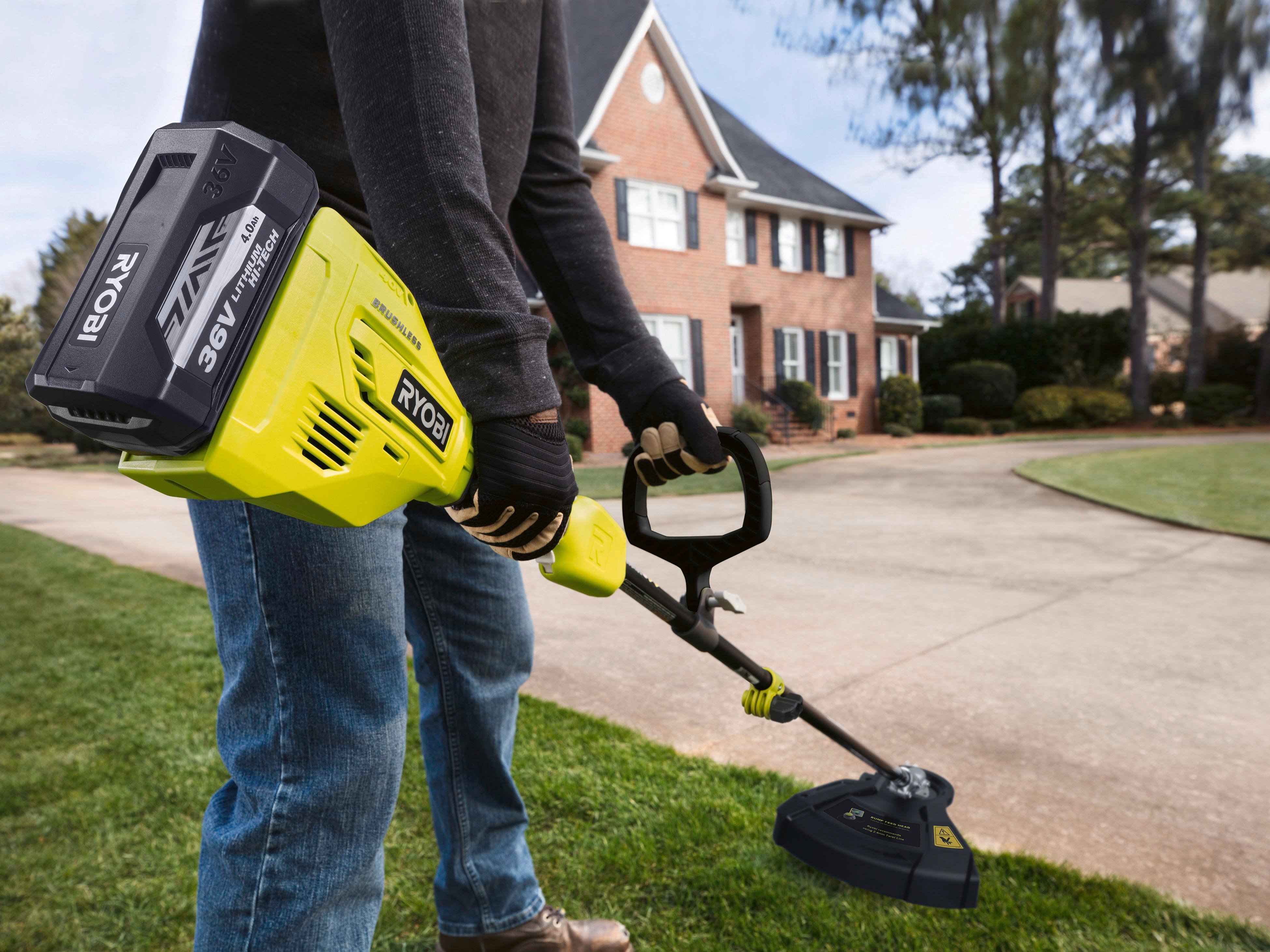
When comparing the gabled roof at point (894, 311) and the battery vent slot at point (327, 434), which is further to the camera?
the gabled roof at point (894, 311)

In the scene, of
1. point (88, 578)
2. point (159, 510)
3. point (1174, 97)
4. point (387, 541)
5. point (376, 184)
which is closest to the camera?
point (376, 184)

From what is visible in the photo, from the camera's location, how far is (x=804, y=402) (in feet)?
58.1

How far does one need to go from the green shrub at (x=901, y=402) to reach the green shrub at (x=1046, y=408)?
113 inches

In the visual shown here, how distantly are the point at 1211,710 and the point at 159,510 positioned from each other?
9.48m

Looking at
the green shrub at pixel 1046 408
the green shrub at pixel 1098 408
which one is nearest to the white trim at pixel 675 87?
the green shrub at pixel 1046 408

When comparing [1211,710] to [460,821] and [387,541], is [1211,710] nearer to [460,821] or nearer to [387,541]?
[460,821]

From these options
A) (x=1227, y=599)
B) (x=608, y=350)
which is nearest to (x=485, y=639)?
(x=608, y=350)

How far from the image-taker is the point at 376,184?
98 centimetres

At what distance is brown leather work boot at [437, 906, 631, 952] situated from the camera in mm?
1501

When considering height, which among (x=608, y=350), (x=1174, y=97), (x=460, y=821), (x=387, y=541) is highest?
(x=1174, y=97)

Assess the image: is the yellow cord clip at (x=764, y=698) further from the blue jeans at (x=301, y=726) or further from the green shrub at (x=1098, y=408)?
the green shrub at (x=1098, y=408)

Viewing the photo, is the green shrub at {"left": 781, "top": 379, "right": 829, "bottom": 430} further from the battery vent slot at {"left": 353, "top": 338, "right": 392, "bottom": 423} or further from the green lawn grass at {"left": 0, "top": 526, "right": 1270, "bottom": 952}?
the battery vent slot at {"left": 353, "top": 338, "right": 392, "bottom": 423}

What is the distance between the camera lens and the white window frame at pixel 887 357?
68.5ft

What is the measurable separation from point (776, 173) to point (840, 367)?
15.4 ft
